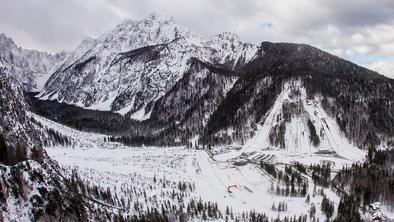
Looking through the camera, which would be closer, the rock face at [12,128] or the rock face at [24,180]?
the rock face at [24,180]

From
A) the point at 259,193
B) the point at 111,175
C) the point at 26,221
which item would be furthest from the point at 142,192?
the point at 26,221

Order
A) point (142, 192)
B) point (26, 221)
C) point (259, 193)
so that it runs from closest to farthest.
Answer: point (26, 221)
point (142, 192)
point (259, 193)

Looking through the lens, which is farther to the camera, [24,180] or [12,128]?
[12,128]

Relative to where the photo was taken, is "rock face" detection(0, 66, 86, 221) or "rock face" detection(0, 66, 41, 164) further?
"rock face" detection(0, 66, 41, 164)

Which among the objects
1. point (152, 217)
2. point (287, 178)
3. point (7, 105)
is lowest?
point (152, 217)

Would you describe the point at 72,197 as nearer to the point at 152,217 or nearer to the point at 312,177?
the point at 152,217

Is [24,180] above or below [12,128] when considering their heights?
below

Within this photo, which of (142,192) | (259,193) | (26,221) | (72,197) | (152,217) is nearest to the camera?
(26,221)

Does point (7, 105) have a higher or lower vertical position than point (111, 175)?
higher

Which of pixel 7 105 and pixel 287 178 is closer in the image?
pixel 7 105

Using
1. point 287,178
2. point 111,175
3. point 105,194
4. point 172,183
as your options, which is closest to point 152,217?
point 105,194

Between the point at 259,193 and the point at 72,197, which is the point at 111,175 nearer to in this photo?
the point at 259,193
